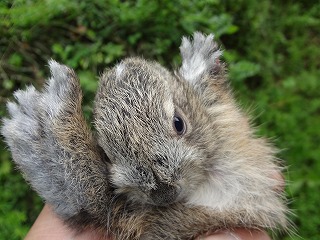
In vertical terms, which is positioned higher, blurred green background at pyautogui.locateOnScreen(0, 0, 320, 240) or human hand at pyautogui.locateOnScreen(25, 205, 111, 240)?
blurred green background at pyautogui.locateOnScreen(0, 0, 320, 240)

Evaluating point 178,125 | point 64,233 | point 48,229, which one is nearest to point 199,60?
point 178,125

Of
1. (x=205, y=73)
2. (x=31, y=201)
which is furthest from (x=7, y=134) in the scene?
(x=31, y=201)

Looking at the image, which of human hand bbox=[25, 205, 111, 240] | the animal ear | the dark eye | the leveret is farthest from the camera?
the animal ear

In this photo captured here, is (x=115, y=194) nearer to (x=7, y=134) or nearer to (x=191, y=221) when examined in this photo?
(x=191, y=221)

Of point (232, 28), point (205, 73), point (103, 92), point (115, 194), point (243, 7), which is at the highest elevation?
point (243, 7)

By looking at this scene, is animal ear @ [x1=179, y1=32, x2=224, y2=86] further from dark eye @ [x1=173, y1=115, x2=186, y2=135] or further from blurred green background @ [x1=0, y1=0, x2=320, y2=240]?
blurred green background @ [x1=0, y1=0, x2=320, y2=240]

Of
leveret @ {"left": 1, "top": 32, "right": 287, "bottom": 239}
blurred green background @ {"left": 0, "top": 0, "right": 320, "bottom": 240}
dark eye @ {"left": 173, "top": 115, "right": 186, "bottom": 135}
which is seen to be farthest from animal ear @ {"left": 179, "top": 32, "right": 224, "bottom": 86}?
blurred green background @ {"left": 0, "top": 0, "right": 320, "bottom": 240}
